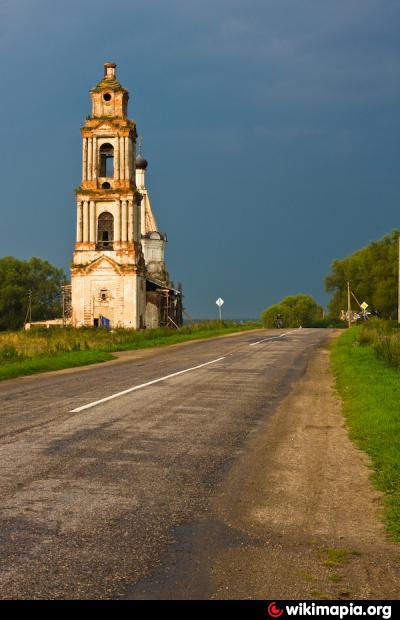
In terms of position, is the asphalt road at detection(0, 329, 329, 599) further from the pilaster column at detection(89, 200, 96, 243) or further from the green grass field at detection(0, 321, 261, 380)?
the pilaster column at detection(89, 200, 96, 243)

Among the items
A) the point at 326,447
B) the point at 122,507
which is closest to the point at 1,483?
the point at 122,507

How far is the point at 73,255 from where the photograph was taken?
200ft

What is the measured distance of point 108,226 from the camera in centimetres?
6238

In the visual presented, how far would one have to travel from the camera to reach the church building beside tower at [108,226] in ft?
196

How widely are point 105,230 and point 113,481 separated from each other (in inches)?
2251

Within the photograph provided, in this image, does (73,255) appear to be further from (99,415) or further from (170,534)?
(170,534)

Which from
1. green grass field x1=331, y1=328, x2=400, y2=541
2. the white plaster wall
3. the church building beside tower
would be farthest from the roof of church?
green grass field x1=331, y1=328, x2=400, y2=541

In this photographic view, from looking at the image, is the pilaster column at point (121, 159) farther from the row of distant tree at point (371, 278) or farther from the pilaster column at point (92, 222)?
the row of distant tree at point (371, 278)

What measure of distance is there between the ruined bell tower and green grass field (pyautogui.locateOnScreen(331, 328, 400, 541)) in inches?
1636

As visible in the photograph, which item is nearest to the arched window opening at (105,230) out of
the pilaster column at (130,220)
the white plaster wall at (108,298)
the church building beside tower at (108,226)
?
the church building beside tower at (108,226)

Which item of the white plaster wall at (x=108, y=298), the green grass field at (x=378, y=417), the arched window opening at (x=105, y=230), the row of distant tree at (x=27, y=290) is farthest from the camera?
the row of distant tree at (x=27, y=290)
